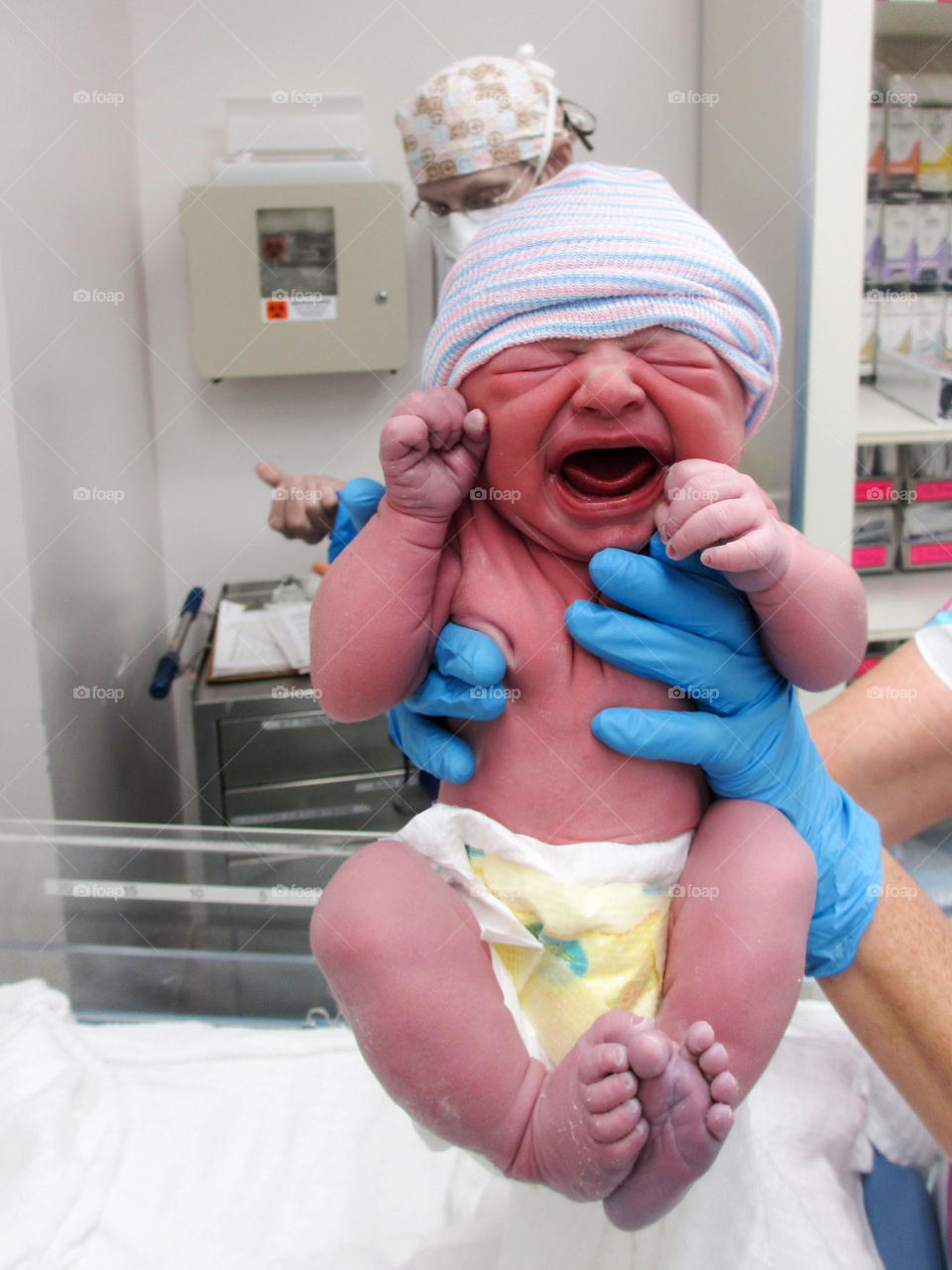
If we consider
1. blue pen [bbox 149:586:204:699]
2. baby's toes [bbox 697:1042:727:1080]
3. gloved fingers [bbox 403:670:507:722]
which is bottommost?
baby's toes [bbox 697:1042:727:1080]

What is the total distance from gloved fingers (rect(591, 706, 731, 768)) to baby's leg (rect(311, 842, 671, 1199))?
7.8 inches

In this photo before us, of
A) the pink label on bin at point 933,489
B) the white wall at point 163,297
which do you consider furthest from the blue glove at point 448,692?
the pink label on bin at point 933,489

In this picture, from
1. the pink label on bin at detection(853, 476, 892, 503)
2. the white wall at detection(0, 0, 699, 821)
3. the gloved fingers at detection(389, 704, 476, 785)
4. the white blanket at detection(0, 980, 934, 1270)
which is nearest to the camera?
the gloved fingers at detection(389, 704, 476, 785)

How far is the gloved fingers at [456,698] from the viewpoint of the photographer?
81 cm

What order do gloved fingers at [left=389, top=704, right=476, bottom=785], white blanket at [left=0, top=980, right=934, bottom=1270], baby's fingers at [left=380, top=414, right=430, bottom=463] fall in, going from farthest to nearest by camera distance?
white blanket at [left=0, top=980, right=934, bottom=1270] < gloved fingers at [left=389, top=704, right=476, bottom=785] < baby's fingers at [left=380, top=414, right=430, bottom=463]

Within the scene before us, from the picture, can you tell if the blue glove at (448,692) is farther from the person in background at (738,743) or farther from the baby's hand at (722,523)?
the baby's hand at (722,523)

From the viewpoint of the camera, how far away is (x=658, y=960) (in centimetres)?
80

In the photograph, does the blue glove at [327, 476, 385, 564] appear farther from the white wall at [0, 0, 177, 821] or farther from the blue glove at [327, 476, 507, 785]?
the white wall at [0, 0, 177, 821]

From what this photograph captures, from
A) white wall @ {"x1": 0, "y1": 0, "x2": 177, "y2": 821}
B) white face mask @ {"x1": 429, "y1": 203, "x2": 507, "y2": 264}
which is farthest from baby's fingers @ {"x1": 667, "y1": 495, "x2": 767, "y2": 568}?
white wall @ {"x1": 0, "y1": 0, "x2": 177, "y2": 821}

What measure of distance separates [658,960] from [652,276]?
21.5 inches

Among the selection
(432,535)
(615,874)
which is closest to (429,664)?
(432,535)

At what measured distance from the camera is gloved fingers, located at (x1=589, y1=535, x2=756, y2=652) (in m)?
0.82

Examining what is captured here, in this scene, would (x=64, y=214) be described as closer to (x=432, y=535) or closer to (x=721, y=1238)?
(x=432, y=535)

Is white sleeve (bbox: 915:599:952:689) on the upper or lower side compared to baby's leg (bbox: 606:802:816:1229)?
upper
